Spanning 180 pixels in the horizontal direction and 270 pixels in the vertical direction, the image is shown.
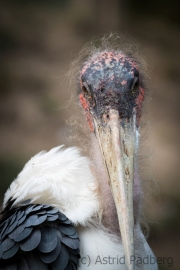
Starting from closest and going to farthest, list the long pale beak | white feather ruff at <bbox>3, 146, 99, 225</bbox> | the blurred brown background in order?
the long pale beak → white feather ruff at <bbox>3, 146, 99, 225</bbox> → the blurred brown background

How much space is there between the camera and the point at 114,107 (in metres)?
1.45

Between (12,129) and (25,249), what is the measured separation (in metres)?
2.02

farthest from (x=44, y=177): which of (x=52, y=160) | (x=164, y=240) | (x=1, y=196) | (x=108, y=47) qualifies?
(x=164, y=240)

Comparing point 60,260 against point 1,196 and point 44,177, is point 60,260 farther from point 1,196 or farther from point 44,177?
point 1,196

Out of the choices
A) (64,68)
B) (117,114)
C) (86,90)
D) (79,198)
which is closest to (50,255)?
(79,198)

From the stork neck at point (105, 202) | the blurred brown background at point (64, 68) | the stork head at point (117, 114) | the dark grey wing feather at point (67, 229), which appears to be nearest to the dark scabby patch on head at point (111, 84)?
the stork head at point (117, 114)

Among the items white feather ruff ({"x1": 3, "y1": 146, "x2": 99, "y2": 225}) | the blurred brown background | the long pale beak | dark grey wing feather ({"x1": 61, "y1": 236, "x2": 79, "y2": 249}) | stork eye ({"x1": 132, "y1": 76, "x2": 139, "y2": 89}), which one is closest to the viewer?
the long pale beak

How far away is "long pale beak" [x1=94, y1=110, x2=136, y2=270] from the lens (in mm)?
1229

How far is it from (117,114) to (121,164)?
0.63 feet

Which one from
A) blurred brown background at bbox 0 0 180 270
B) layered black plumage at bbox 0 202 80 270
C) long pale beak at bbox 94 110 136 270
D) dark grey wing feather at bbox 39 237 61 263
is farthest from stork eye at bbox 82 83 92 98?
blurred brown background at bbox 0 0 180 270

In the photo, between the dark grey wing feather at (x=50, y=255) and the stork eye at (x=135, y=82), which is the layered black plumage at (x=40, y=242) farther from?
the stork eye at (x=135, y=82)

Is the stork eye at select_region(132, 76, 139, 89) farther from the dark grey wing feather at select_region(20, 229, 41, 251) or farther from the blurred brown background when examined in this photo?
the blurred brown background

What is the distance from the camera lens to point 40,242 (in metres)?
1.32

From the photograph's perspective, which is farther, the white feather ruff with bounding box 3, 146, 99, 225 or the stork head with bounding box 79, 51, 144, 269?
the white feather ruff with bounding box 3, 146, 99, 225
